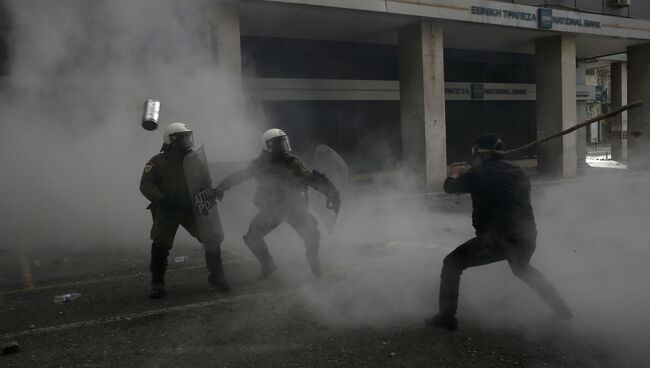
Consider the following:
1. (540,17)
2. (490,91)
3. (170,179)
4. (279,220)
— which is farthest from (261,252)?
(490,91)

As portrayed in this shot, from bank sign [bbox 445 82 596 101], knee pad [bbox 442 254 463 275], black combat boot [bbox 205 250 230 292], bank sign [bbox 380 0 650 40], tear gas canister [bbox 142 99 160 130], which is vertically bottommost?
black combat boot [bbox 205 250 230 292]

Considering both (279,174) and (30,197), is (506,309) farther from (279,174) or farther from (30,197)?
(30,197)

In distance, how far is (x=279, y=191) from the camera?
16.0 ft

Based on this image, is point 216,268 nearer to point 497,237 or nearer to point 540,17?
point 497,237

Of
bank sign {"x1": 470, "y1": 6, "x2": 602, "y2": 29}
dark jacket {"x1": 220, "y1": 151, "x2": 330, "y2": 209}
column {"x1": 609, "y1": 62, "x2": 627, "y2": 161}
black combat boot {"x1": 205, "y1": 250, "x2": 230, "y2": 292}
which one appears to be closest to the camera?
black combat boot {"x1": 205, "y1": 250, "x2": 230, "y2": 292}

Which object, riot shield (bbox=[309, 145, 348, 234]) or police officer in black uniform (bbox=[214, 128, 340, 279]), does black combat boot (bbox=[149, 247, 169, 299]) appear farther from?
riot shield (bbox=[309, 145, 348, 234])

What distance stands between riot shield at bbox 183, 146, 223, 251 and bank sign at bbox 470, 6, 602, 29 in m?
9.61

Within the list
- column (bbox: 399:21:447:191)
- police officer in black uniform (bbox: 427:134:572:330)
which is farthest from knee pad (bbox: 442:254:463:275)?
column (bbox: 399:21:447:191)

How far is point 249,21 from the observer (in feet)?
36.2

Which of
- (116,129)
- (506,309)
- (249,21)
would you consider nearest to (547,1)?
(249,21)

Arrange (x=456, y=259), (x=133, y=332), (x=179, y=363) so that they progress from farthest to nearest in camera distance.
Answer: (x=133, y=332) → (x=456, y=259) → (x=179, y=363)

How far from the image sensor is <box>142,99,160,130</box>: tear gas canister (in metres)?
5.29

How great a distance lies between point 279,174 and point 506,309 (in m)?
2.22

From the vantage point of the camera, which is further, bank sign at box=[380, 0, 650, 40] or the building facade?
the building facade
